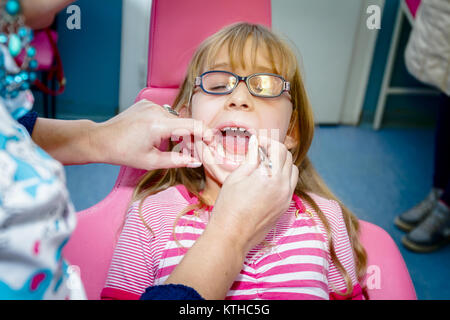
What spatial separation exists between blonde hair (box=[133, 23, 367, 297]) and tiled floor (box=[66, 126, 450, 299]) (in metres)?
0.38

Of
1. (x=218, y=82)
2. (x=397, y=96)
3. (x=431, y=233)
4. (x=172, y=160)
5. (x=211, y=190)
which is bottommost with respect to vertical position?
(x=431, y=233)

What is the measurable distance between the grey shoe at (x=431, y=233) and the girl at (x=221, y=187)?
0.73m

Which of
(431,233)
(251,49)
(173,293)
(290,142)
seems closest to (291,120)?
(290,142)

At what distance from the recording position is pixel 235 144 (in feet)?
2.25

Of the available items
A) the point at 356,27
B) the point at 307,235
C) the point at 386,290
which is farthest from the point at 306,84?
the point at 386,290

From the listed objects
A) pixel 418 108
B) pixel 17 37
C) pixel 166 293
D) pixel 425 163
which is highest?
pixel 17 37

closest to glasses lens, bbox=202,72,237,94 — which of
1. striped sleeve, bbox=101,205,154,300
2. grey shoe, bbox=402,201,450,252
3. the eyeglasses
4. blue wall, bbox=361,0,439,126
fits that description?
the eyeglasses

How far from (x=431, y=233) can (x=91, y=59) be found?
1.28 metres

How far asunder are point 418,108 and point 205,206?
6.27 feet

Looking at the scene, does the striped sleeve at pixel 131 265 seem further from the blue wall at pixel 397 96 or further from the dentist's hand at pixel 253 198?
the blue wall at pixel 397 96

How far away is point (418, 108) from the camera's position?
7.38ft

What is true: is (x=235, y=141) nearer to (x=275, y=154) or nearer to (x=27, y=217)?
(x=275, y=154)

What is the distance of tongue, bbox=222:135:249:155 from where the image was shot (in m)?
0.68

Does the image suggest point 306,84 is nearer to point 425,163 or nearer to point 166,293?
point 166,293
